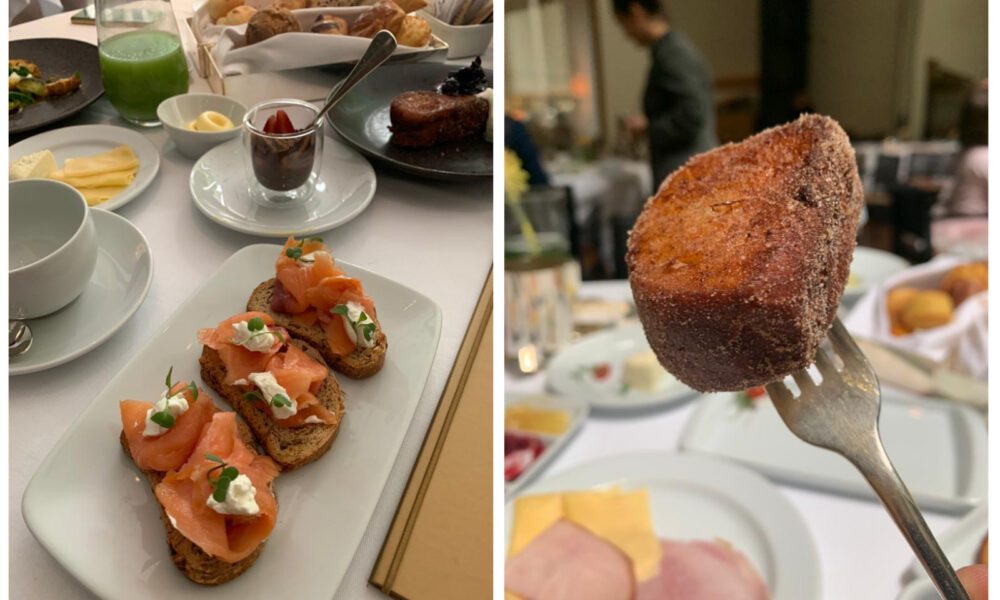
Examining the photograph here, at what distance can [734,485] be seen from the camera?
72 cm

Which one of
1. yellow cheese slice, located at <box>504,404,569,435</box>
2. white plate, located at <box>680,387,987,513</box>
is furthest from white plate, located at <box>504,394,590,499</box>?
white plate, located at <box>680,387,987,513</box>

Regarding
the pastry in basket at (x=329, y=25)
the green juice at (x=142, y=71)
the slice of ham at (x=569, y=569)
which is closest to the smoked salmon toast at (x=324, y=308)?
the slice of ham at (x=569, y=569)

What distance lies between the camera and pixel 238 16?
1.36m

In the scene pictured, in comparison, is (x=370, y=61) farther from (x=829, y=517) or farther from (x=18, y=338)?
(x=829, y=517)

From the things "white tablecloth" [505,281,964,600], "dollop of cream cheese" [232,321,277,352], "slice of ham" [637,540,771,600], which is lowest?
"slice of ham" [637,540,771,600]

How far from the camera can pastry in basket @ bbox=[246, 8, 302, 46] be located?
1.28 metres

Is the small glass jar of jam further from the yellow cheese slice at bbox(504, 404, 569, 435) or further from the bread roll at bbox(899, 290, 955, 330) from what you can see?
the bread roll at bbox(899, 290, 955, 330)

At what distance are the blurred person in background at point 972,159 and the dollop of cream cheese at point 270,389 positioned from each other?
39.7 inches

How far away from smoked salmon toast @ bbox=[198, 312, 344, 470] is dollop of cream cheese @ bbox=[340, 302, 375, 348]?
0.04 meters

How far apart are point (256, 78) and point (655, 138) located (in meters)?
0.64

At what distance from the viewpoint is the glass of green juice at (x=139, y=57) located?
3.80 ft

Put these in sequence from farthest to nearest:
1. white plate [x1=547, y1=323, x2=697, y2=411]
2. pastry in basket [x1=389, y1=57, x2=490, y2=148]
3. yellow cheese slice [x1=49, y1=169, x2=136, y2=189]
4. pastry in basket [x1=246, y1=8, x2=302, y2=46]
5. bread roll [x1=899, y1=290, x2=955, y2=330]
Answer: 1. pastry in basket [x1=246, y1=8, x2=302, y2=46]
2. pastry in basket [x1=389, y1=57, x2=490, y2=148]
3. yellow cheese slice [x1=49, y1=169, x2=136, y2=189]
4. bread roll [x1=899, y1=290, x2=955, y2=330]
5. white plate [x1=547, y1=323, x2=697, y2=411]

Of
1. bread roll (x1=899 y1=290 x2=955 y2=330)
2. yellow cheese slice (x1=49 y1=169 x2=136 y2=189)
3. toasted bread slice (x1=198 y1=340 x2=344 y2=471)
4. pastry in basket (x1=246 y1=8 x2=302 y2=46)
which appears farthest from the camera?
pastry in basket (x1=246 y1=8 x2=302 y2=46)

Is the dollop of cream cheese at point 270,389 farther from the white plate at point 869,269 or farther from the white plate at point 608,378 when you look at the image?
the white plate at point 869,269
